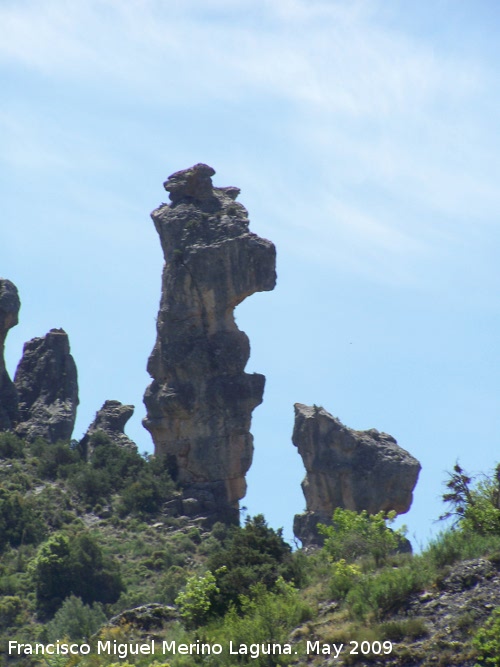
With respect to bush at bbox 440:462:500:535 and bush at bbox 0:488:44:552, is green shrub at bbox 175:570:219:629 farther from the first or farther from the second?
bush at bbox 0:488:44:552

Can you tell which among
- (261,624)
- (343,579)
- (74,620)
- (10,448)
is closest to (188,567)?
(74,620)

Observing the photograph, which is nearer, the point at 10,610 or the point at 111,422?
the point at 10,610

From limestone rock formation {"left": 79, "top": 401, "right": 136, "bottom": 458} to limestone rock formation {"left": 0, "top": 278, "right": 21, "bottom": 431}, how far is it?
4.69 meters

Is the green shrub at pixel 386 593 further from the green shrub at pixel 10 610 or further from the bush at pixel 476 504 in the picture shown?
the green shrub at pixel 10 610

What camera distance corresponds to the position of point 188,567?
226 feet

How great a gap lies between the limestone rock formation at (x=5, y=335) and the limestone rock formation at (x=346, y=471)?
18480 mm

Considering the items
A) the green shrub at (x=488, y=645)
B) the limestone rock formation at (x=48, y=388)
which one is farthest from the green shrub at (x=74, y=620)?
the limestone rock formation at (x=48, y=388)

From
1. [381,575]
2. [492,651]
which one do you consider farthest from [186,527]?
[492,651]

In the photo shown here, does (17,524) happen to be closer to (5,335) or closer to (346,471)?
(346,471)

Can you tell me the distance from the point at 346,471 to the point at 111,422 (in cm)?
1671

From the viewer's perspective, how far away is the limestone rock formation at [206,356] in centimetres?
7931

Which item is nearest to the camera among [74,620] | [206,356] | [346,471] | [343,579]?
[343,579]

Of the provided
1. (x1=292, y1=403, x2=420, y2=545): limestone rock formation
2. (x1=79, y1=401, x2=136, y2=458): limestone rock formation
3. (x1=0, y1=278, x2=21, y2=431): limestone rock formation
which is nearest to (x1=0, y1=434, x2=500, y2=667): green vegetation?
(x1=79, y1=401, x2=136, y2=458): limestone rock formation

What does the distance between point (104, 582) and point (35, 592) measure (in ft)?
11.2
